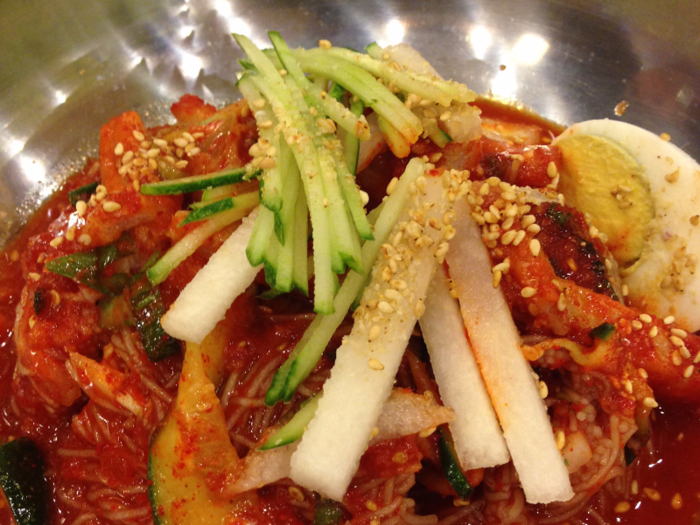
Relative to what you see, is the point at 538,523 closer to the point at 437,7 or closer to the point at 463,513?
the point at 463,513

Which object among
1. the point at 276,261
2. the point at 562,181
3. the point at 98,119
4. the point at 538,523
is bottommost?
the point at 538,523

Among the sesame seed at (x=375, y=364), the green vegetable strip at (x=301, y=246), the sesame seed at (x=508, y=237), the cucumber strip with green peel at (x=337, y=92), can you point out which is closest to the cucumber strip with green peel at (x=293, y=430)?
the sesame seed at (x=375, y=364)

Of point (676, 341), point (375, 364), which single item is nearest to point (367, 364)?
point (375, 364)

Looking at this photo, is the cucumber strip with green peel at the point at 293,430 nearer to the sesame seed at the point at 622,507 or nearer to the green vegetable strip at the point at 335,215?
the green vegetable strip at the point at 335,215

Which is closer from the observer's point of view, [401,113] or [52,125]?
[401,113]

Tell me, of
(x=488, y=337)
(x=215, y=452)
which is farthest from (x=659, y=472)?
(x=215, y=452)

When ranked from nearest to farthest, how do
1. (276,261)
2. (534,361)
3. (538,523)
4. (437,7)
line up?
(276,261), (534,361), (538,523), (437,7)

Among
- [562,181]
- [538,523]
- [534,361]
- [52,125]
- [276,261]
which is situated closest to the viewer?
[276,261]
